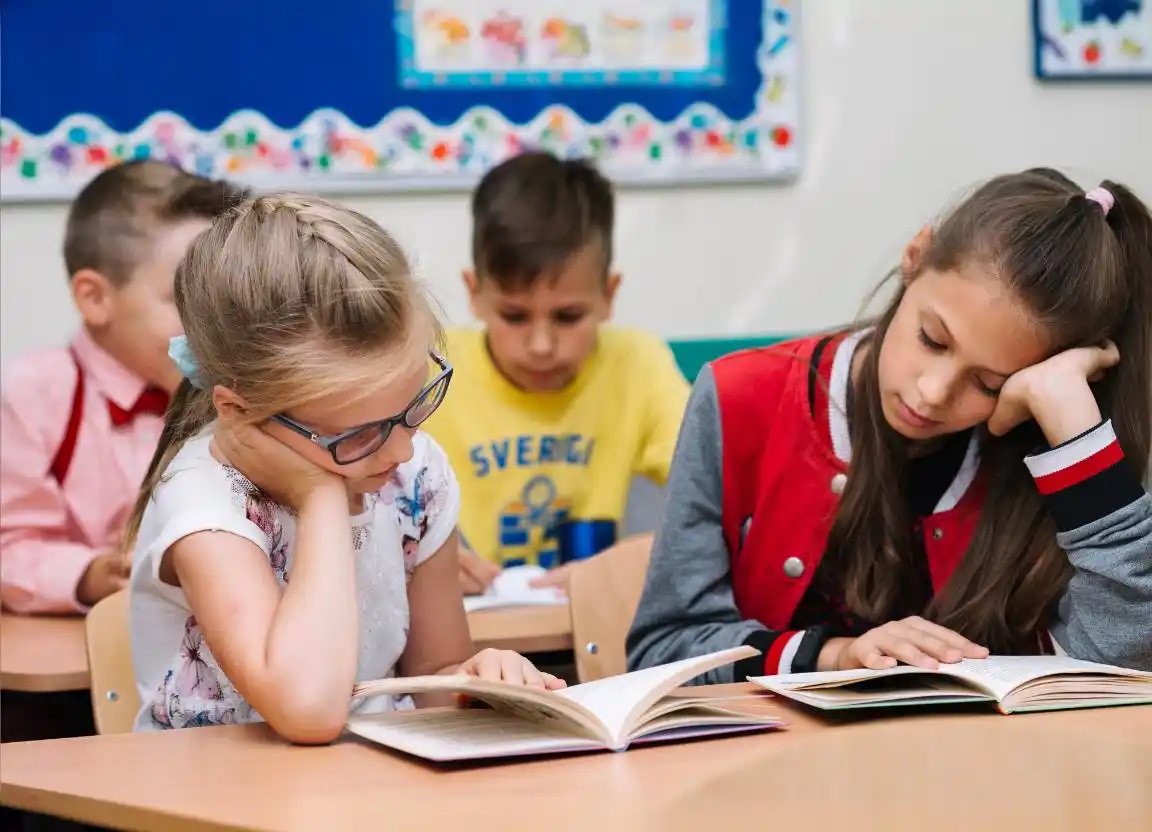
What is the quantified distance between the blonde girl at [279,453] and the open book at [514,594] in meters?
0.61

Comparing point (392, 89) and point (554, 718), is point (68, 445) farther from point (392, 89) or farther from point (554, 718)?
point (554, 718)

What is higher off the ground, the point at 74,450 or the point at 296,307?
the point at 296,307

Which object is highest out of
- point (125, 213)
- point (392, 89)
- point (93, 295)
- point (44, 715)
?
point (392, 89)

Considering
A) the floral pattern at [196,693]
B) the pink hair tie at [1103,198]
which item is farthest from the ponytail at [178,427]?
the pink hair tie at [1103,198]

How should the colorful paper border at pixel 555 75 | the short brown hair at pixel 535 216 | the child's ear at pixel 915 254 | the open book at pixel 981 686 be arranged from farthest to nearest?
the colorful paper border at pixel 555 75 → the short brown hair at pixel 535 216 → the child's ear at pixel 915 254 → the open book at pixel 981 686

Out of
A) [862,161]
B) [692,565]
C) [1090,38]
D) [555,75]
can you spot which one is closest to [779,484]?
[692,565]

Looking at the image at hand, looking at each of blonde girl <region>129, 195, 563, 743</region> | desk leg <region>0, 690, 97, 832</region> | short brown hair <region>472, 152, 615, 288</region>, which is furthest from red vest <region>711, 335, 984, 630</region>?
desk leg <region>0, 690, 97, 832</region>

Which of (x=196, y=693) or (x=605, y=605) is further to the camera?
(x=605, y=605)

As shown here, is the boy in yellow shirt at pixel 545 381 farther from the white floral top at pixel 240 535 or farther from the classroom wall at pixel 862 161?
the white floral top at pixel 240 535

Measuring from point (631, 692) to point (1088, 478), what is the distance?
0.60 meters

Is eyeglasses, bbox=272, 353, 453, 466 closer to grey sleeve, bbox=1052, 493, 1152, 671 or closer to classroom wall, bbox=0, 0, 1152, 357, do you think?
grey sleeve, bbox=1052, 493, 1152, 671

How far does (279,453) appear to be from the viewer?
1226 mm

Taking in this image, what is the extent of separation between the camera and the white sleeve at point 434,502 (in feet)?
4.86

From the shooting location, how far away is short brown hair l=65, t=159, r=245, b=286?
2090 millimetres
